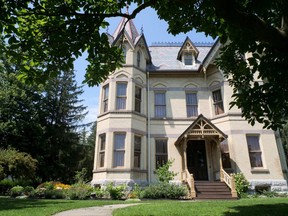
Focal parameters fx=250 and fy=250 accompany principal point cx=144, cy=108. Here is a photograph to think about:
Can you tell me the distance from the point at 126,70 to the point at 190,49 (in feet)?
21.4

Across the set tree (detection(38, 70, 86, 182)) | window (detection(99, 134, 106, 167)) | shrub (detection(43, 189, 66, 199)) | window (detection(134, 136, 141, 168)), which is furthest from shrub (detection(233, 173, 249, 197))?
tree (detection(38, 70, 86, 182))

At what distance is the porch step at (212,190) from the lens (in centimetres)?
1479

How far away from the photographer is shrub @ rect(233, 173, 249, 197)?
16.0 m

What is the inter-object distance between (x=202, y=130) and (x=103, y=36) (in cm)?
1309

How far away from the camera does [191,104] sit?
67.0ft

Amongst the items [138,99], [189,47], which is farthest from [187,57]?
[138,99]

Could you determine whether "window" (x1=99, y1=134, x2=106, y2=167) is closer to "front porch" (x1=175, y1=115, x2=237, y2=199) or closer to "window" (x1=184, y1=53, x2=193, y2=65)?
"front porch" (x1=175, y1=115, x2=237, y2=199)

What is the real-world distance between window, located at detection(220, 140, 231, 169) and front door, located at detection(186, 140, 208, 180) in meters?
1.36

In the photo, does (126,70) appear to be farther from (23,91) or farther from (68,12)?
(23,91)

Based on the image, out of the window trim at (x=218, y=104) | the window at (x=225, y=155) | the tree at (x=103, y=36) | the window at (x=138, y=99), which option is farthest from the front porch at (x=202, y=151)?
the tree at (x=103, y=36)

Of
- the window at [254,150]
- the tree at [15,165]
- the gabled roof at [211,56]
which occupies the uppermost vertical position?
the gabled roof at [211,56]

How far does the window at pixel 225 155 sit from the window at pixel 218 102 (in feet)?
8.31

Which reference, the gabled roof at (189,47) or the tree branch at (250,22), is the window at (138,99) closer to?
the gabled roof at (189,47)

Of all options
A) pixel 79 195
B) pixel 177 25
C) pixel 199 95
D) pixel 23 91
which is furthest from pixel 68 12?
pixel 23 91
